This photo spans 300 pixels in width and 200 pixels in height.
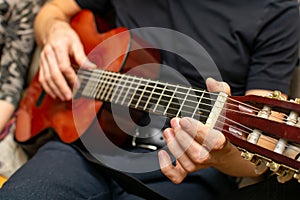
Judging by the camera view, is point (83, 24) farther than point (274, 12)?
Yes

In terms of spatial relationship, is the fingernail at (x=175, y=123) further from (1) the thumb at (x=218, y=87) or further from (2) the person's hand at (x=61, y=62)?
(2) the person's hand at (x=61, y=62)

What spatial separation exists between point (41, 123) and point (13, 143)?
114 millimetres

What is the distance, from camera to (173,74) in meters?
0.94

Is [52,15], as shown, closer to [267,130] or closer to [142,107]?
[142,107]

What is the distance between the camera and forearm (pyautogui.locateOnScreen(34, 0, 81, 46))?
1.16 meters

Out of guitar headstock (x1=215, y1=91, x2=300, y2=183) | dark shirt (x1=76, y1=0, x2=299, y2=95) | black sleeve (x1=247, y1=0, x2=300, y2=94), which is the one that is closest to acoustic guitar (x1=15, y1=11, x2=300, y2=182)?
guitar headstock (x1=215, y1=91, x2=300, y2=183)

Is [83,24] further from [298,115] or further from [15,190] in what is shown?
[298,115]

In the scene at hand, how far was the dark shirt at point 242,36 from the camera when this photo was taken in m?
0.87

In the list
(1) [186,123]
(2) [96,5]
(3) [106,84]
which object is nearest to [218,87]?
(1) [186,123]

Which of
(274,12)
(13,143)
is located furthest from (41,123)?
(274,12)

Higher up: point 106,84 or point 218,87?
point 218,87

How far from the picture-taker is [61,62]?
3.37 ft

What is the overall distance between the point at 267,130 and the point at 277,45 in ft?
1.25

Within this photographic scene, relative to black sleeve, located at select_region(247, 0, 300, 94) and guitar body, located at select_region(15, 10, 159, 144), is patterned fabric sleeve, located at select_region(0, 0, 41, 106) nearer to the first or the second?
guitar body, located at select_region(15, 10, 159, 144)
